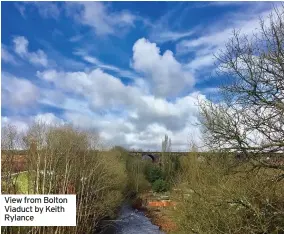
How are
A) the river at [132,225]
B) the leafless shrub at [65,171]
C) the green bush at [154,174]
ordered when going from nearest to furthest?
the leafless shrub at [65,171] → the river at [132,225] → the green bush at [154,174]

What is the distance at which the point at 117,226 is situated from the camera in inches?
1190

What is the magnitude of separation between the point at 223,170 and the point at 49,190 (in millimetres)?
9432

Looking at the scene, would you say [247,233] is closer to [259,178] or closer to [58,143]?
[259,178]

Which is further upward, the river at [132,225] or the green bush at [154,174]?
the green bush at [154,174]

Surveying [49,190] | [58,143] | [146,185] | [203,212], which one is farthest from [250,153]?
[146,185]

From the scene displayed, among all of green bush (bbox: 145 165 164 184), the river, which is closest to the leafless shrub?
the river
